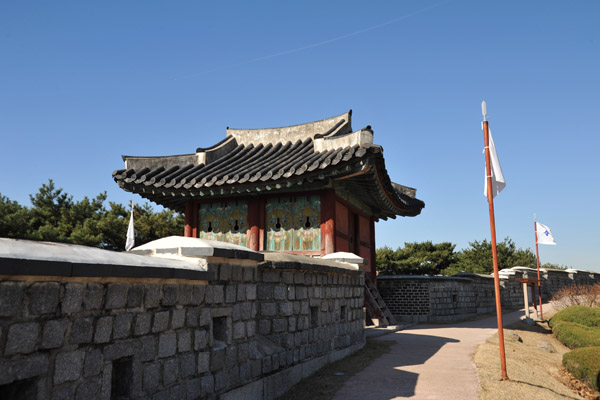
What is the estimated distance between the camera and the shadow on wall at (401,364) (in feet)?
22.0

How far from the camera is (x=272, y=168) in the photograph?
11961mm

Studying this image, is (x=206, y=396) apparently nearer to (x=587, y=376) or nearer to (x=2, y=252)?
(x=2, y=252)

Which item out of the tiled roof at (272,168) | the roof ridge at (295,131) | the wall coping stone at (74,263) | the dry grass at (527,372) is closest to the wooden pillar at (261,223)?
the tiled roof at (272,168)

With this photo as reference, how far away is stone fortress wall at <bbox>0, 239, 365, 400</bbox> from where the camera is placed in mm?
3197

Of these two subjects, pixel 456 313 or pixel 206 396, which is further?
pixel 456 313

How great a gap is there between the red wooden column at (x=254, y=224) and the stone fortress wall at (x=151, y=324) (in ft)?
16.0

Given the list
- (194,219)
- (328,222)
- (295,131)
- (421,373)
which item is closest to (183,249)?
(421,373)

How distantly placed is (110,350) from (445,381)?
18.0ft

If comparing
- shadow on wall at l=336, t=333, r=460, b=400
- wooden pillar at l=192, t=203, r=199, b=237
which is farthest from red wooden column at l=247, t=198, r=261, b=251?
shadow on wall at l=336, t=333, r=460, b=400

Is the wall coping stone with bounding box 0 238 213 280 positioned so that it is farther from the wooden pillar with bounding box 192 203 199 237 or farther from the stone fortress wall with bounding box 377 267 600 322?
the stone fortress wall with bounding box 377 267 600 322

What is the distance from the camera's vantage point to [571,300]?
2122 cm

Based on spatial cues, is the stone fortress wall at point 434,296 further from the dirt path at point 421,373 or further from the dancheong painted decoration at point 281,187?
the dirt path at point 421,373

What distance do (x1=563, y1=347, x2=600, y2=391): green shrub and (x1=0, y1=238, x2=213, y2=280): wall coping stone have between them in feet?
30.6

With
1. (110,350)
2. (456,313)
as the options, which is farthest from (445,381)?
(456,313)
